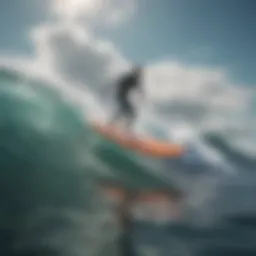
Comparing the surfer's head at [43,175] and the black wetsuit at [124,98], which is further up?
the black wetsuit at [124,98]

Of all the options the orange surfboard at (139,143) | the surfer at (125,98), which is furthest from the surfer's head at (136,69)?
the orange surfboard at (139,143)

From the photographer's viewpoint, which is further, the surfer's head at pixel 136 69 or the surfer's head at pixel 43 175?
the surfer's head at pixel 136 69

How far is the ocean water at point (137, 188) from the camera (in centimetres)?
153

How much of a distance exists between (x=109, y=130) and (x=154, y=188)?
0.24 metres

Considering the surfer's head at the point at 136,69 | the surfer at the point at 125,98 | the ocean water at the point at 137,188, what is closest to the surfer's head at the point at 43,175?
the ocean water at the point at 137,188

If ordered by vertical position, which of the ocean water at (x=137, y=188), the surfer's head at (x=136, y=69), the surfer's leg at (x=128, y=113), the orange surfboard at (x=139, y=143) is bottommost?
the ocean water at (x=137, y=188)

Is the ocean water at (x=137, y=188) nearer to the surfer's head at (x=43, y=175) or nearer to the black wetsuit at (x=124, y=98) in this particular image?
the surfer's head at (x=43, y=175)

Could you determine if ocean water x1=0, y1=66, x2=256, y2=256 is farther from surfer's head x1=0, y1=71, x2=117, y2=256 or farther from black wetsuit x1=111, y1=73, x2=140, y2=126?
black wetsuit x1=111, y1=73, x2=140, y2=126

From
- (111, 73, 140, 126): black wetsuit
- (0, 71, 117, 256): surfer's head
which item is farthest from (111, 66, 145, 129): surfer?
(0, 71, 117, 256): surfer's head

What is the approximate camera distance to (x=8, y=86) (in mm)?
1564

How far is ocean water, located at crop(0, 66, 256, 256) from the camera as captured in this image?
60.1 inches

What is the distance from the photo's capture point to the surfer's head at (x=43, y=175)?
4.91 ft

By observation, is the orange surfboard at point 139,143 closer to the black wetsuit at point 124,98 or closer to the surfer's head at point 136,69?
the black wetsuit at point 124,98

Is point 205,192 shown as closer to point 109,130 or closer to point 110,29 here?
point 109,130
